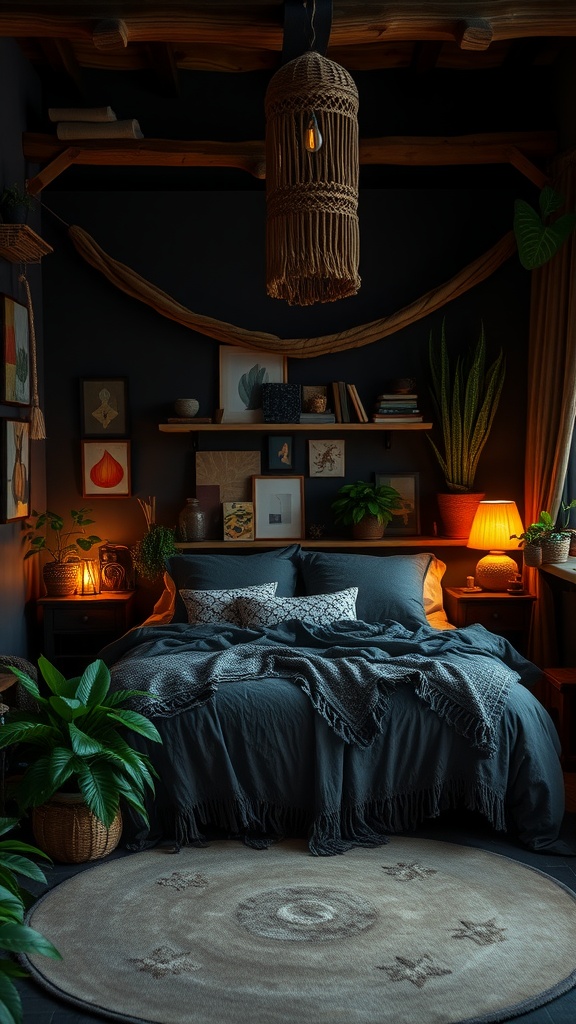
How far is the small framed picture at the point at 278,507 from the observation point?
5816mm

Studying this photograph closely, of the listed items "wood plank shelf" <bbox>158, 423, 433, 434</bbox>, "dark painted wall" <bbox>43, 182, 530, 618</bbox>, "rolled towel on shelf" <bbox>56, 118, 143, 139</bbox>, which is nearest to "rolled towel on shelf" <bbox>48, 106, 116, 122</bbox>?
"rolled towel on shelf" <bbox>56, 118, 143, 139</bbox>

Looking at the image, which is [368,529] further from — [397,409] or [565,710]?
[565,710]

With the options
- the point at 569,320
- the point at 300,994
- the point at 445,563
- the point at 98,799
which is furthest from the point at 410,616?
the point at 300,994

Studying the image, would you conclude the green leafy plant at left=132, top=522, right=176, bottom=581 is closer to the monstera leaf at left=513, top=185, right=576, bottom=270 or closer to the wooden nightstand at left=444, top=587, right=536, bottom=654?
the wooden nightstand at left=444, top=587, right=536, bottom=654

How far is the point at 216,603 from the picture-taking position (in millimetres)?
4934

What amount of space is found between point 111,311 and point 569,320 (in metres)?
2.55

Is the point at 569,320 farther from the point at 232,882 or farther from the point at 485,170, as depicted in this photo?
the point at 232,882

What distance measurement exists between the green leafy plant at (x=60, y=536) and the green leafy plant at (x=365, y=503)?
1432 mm

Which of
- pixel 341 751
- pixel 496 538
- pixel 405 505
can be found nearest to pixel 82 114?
pixel 405 505

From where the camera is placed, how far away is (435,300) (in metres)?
5.62

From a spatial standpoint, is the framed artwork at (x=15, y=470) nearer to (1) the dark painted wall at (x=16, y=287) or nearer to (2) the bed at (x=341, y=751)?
(1) the dark painted wall at (x=16, y=287)

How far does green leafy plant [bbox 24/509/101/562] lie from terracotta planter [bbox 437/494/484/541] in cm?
202

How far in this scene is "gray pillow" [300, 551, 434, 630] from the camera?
196 inches

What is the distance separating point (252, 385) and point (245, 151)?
1275mm
